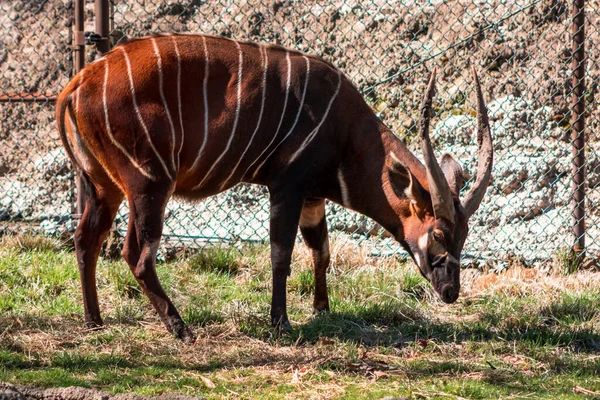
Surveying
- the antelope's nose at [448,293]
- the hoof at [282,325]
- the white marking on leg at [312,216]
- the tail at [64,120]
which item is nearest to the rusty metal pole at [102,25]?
the tail at [64,120]

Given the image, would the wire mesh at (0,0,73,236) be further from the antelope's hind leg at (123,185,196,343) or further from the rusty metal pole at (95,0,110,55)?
the antelope's hind leg at (123,185,196,343)

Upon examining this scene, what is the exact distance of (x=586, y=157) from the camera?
8.04 meters

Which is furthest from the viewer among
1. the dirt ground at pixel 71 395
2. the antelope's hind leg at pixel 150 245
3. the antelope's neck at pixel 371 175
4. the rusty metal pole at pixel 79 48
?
the rusty metal pole at pixel 79 48

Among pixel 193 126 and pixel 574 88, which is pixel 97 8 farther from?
pixel 574 88

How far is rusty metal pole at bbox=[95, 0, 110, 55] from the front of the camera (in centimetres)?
704

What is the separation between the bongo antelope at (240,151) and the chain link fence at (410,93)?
5.97ft

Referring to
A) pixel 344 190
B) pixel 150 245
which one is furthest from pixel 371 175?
pixel 150 245

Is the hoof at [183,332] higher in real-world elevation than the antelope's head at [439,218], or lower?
lower

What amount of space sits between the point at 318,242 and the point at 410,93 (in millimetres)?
2871

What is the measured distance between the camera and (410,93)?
855 centimetres

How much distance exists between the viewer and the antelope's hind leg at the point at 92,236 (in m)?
5.55

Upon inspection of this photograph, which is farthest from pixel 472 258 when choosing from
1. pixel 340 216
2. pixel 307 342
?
pixel 307 342

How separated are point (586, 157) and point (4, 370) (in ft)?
17.8

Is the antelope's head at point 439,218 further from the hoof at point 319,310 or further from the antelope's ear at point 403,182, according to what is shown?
the hoof at point 319,310
